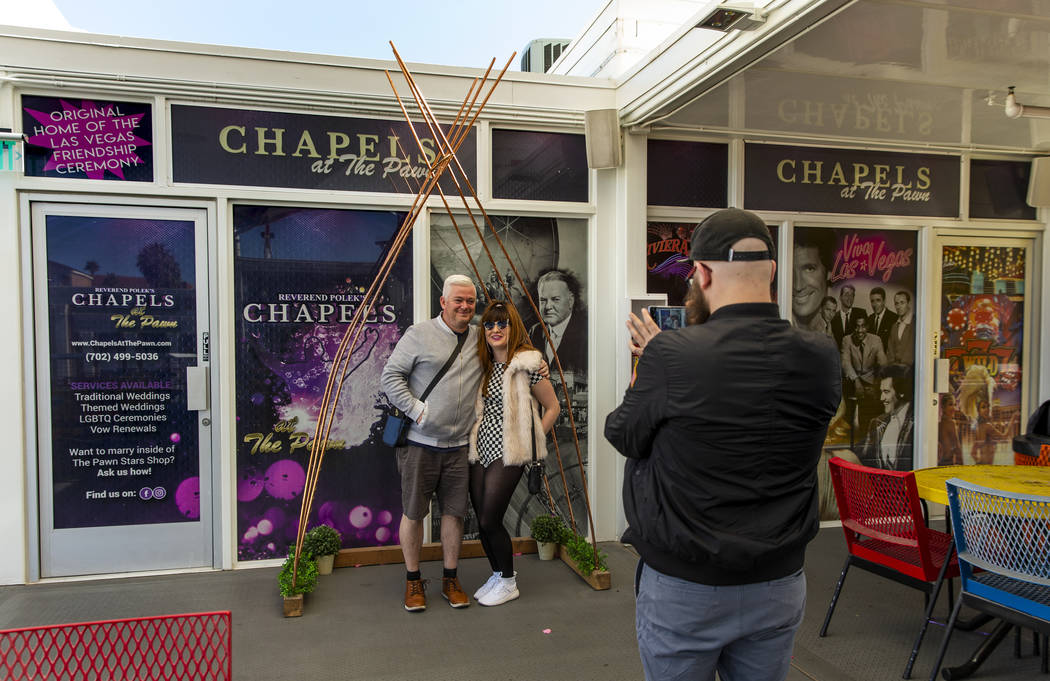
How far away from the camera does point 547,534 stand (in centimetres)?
460

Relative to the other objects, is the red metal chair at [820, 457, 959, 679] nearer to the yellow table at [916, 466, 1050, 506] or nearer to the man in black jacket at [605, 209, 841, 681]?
the yellow table at [916, 466, 1050, 506]

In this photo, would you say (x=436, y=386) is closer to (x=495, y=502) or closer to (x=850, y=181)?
(x=495, y=502)

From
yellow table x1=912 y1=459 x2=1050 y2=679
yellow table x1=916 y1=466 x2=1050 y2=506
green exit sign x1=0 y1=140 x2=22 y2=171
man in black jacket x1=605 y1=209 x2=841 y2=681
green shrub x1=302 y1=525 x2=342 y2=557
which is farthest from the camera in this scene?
green shrub x1=302 y1=525 x2=342 y2=557

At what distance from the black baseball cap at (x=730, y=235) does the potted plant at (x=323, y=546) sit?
3430 mm

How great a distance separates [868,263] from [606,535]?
2.84 meters

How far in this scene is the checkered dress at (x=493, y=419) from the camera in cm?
386

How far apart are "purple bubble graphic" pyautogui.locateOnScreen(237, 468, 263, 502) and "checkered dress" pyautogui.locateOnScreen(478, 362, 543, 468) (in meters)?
1.55

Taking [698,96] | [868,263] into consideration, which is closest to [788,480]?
[698,96]

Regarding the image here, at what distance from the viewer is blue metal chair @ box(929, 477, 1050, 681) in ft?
8.44

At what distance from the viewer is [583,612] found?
3.83 m

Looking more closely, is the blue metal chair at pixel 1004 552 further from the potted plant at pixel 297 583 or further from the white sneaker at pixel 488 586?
the potted plant at pixel 297 583

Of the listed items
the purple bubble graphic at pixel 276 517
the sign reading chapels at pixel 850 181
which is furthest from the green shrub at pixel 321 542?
the sign reading chapels at pixel 850 181

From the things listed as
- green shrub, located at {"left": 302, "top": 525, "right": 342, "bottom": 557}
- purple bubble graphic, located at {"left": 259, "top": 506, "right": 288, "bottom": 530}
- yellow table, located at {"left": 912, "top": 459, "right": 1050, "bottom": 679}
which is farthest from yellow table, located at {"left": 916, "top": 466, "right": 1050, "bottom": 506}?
purple bubble graphic, located at {"left": 259, "top": 506, "right": 288, "bottom": 530}

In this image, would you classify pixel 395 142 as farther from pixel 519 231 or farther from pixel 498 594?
pixel 498 594
